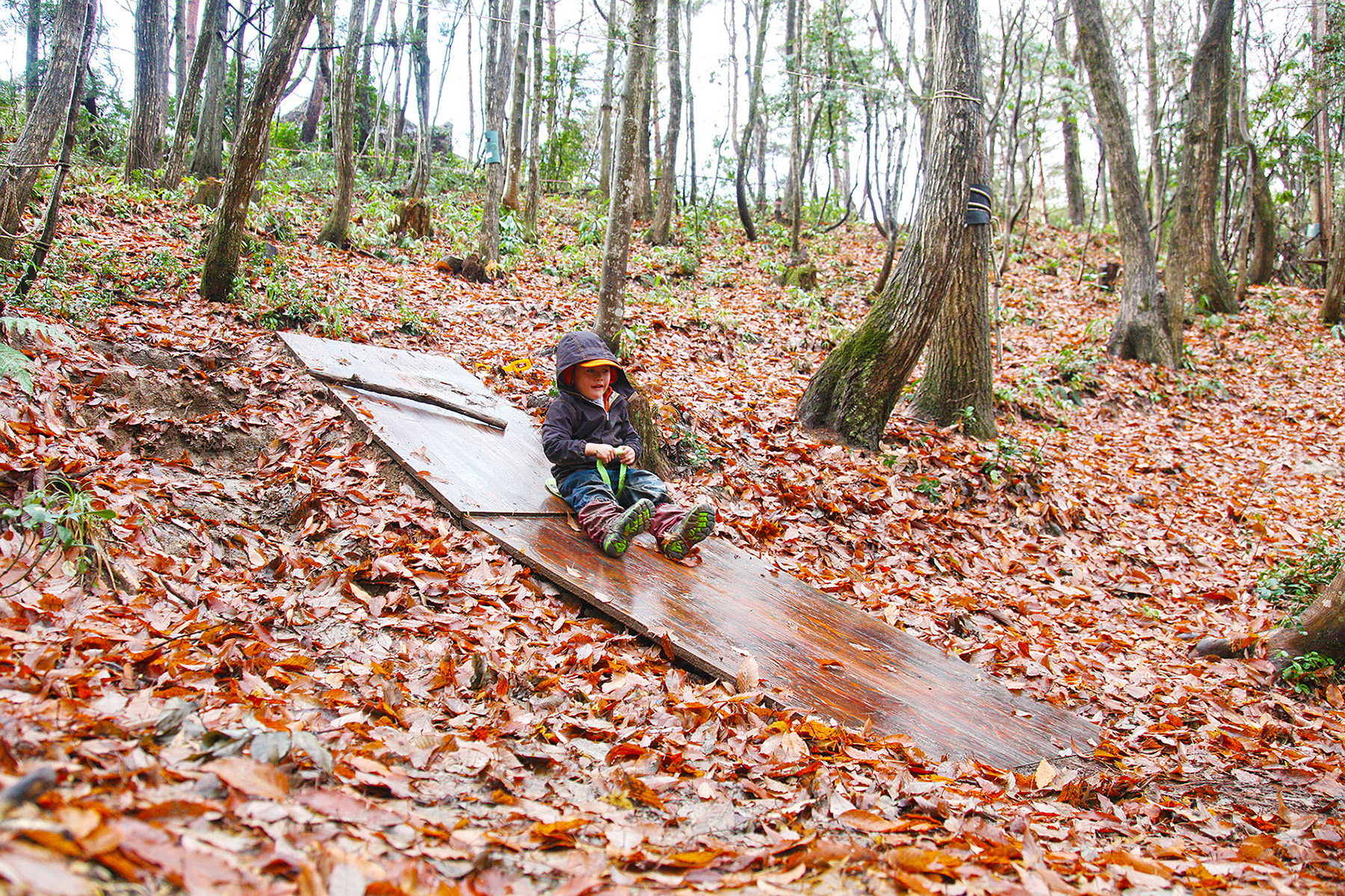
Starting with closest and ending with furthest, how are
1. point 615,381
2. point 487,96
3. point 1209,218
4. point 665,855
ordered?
1. point 665,855
2. point 615,381
3. point 1209,218
4. point 487,96

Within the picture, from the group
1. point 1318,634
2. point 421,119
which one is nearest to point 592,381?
point 1318,634

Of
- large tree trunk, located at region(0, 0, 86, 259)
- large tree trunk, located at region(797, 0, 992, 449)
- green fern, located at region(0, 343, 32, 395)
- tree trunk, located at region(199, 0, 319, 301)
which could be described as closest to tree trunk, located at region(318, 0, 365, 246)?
tree trunk, located at region(199, 0, 319, 301)

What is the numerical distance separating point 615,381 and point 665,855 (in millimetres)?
3294

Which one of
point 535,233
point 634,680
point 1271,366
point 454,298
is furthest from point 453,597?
point 1271,366

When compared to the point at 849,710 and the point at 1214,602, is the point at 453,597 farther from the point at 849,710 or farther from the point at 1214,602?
the point at 1214,602

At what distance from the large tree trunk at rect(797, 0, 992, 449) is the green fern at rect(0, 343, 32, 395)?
541 cm

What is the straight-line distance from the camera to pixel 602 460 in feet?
14.5

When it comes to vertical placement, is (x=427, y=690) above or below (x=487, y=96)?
below

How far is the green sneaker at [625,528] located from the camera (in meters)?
3.99

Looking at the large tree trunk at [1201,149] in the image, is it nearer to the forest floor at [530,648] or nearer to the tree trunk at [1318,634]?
the forest floor at [530,648]

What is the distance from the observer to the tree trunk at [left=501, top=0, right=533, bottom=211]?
1267cm

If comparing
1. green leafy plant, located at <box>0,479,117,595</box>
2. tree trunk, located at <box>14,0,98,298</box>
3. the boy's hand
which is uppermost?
tree trunk, located at <box>14,0,98,298</box>

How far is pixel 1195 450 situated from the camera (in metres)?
8.70

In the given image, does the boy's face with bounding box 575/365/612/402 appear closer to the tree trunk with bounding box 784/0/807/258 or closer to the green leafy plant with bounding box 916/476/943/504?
the green leafy plant with bounding box 916/476/943/504
